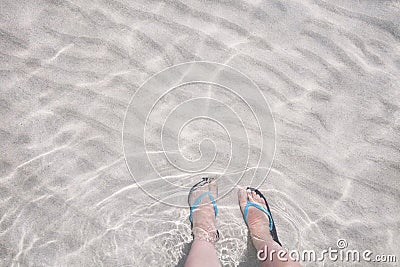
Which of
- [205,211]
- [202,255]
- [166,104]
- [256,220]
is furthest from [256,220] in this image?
[166,104]

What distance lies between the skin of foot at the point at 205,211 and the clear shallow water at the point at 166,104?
0.09m

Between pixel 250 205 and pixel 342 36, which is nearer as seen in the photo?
pixel 250 205

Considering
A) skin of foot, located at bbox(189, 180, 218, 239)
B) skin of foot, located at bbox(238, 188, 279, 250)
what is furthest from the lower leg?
skin of foot, located at bbox(238, 188, 279, 250)

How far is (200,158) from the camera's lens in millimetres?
3404

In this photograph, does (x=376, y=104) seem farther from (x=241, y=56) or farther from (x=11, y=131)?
(x=11, y=131)

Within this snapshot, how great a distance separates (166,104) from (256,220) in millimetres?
→ 1139

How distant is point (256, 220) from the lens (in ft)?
10.9

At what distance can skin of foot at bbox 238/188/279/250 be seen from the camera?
10.6 feet

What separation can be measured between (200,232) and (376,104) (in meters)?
1.72

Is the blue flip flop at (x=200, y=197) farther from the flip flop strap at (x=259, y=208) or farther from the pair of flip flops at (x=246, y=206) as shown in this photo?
the flip flop strap at (x=259, y=208)

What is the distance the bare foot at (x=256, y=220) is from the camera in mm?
3247

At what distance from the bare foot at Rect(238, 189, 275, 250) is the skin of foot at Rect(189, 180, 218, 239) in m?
0.22

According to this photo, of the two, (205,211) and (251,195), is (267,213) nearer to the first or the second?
(251,195)

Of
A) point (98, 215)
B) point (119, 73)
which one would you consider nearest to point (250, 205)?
point (98, 215)
